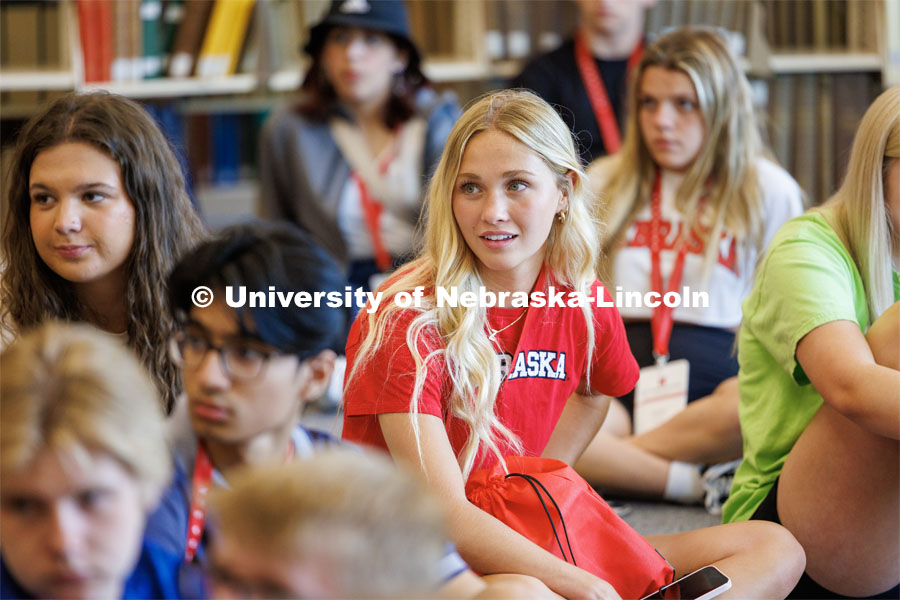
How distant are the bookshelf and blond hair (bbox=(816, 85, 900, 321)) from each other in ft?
6.34

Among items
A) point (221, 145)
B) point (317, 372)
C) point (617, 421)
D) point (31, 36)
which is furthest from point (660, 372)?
point (31, 36)

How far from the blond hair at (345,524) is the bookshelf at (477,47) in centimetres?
287

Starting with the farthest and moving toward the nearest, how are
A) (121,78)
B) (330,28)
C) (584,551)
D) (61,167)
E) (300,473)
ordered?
1. (121,78)
2. (330,28)
3. (61,167)
4. (584,551)
5. (300,473)

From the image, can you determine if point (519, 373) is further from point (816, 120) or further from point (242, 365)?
point (816, 120)

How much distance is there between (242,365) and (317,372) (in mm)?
101

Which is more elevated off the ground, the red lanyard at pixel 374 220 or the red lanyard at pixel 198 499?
the red lanyard at pixel 374 220

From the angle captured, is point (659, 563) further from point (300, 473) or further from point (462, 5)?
point (462, 5)

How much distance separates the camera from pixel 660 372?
2.31 metres

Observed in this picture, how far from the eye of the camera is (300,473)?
762 millimetres

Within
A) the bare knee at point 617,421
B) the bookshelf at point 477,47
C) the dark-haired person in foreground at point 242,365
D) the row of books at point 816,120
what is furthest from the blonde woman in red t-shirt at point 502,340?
the row of books at point 816,120

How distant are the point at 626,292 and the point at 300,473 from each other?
1709 mm

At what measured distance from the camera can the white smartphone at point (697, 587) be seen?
1373mm

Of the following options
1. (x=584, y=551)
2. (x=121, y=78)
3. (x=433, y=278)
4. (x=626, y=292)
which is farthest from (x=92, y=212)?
(x=121, y=78)

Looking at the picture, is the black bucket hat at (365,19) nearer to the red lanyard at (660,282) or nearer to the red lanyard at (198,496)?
the red lanyard at (660,282)
